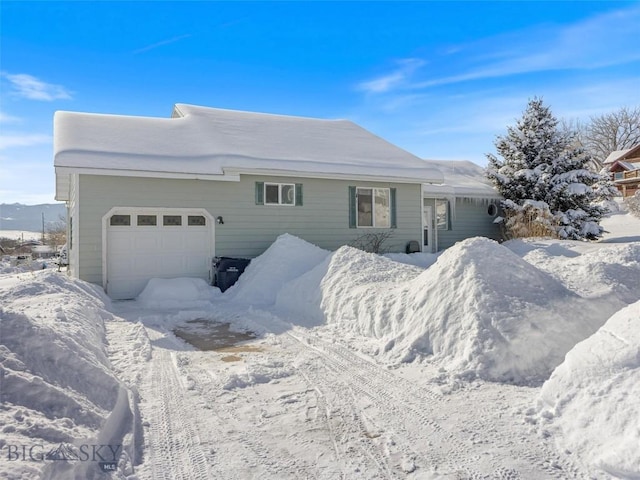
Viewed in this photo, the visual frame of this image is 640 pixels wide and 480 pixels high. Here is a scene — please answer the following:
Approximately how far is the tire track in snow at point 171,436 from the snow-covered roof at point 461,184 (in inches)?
440

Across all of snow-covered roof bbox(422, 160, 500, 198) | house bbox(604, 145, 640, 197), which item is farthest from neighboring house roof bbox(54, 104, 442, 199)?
house bbox(604, 145, 640, 197)

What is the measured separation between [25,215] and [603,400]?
408 ft

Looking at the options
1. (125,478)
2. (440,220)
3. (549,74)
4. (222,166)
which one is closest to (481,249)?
(125,478)

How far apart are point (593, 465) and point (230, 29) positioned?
1101cm

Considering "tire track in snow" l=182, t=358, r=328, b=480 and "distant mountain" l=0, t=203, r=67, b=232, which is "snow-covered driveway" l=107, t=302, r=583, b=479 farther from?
"distant mountain" l=0, t=203, r=67, b=232

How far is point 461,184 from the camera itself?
16.6 meters

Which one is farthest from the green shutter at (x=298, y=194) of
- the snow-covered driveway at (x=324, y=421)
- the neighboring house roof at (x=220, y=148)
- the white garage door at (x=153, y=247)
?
the snow-covered driveway at (x=324, y=421)

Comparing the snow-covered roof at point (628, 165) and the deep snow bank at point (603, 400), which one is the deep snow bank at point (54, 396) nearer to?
the deep snow bank at point (603, 400)

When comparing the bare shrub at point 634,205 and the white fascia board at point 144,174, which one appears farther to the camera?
the bare shrub at point 634,205

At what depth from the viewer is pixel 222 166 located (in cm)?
1047

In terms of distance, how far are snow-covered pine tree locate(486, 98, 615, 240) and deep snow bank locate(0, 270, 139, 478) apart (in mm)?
15294

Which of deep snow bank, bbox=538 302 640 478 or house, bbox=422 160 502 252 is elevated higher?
house, bbox=422 160 502 252

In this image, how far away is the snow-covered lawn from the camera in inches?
103

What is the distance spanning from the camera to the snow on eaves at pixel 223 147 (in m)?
9.97
